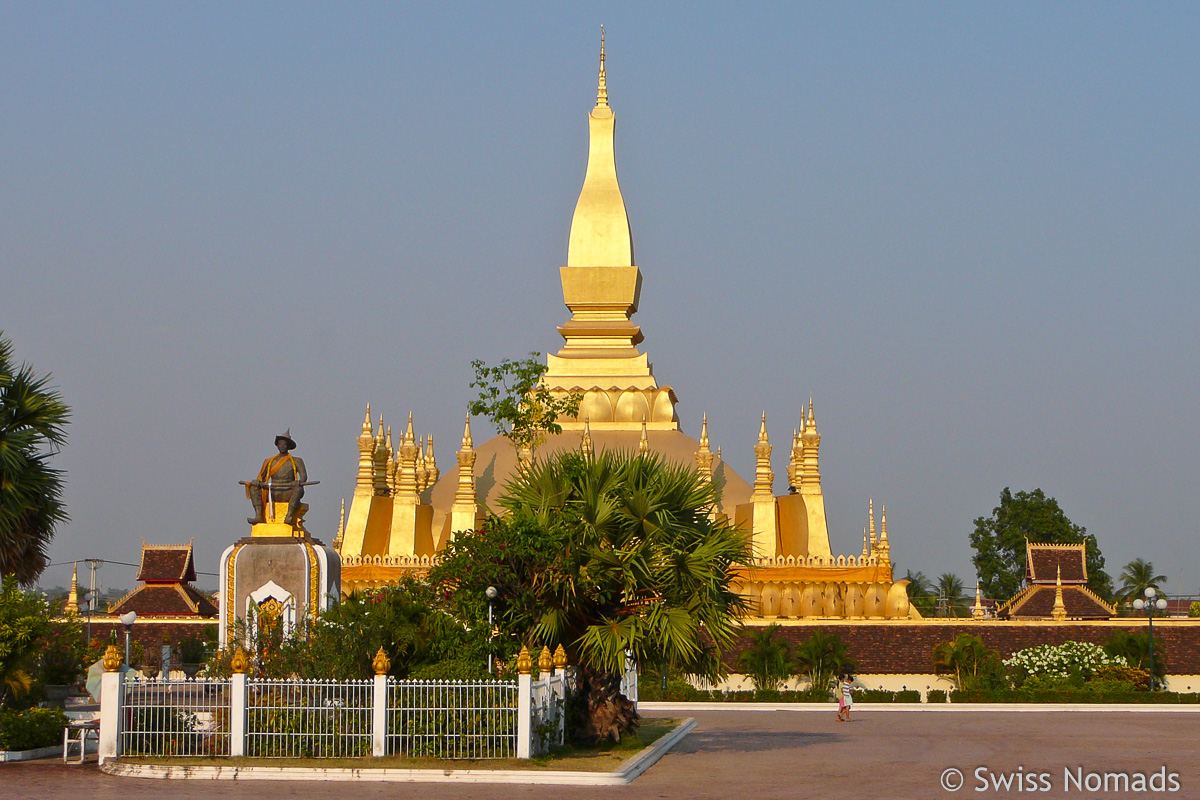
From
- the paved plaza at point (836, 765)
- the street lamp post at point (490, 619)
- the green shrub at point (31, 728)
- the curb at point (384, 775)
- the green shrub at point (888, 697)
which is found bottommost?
the paved plaza at point (836, 765)

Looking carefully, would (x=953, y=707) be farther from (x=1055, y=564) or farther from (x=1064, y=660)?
(x=1055, y=564)

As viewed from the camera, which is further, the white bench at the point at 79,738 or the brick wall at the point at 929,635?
the brick wall at the point at 929,635

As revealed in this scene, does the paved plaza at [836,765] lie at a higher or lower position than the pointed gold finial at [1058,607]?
lower

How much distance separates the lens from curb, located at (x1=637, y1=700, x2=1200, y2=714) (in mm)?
33594

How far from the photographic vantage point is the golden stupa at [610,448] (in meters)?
40.2

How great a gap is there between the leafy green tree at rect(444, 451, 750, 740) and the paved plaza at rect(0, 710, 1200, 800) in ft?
4.69

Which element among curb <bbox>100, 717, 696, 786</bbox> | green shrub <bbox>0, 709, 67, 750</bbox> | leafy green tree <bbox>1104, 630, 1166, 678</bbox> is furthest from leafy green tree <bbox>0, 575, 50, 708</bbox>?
leafy green tree <bbox>1104, 630, 1166, 678</bbox>

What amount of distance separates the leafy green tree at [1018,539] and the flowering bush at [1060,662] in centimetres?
2927

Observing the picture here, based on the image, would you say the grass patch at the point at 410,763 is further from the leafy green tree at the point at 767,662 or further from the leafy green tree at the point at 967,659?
the leafy green tree at the point at 967,659

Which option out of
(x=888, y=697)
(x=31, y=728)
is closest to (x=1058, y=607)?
(x=888, y=697)

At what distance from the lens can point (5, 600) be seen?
2098 centimetres

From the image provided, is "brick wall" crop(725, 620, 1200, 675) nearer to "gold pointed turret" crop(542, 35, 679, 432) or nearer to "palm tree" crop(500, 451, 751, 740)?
"gold pointed turret" crop(542, 35, 679, 432)

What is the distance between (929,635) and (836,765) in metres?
18.6

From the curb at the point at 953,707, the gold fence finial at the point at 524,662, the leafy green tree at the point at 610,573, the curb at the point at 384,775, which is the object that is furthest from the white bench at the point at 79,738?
the curb at the point at 953,707
